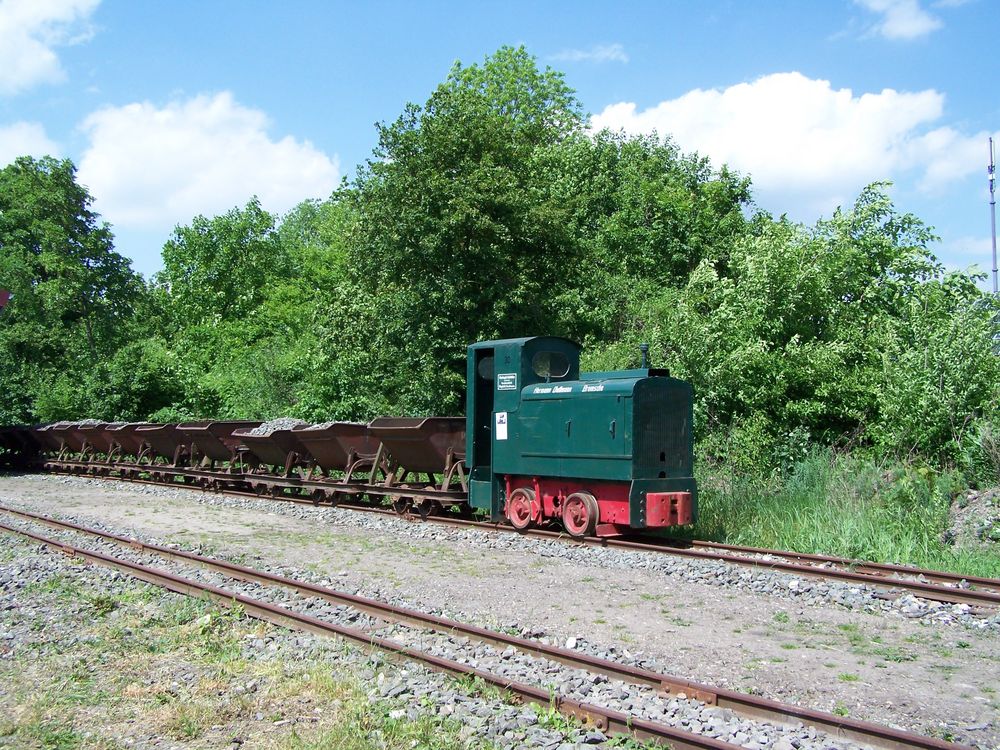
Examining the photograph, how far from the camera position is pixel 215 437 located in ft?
67.7

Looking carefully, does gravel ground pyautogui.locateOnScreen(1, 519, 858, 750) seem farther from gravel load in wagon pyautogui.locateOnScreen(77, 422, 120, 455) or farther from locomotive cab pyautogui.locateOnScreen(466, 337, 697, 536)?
gravel load in wagon pyautogui.locateOnScreen(77, 422, 120, 455)

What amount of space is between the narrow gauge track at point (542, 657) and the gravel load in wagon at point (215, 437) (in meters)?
10.0

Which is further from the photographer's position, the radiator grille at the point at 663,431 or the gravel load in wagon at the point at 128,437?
the gravel load in wagon at the point at 128,437

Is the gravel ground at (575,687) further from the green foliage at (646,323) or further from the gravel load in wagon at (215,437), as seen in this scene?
the gravel load in wagon at (215,437)

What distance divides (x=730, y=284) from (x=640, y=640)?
42.1ft

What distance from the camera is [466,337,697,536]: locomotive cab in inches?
439

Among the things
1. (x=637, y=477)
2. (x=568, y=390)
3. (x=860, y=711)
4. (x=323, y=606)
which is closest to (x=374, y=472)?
(x=568, y=390)

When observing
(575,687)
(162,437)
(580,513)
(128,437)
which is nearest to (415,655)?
(575,687)

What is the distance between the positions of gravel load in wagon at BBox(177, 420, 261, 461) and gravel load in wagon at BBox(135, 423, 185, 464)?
441mm

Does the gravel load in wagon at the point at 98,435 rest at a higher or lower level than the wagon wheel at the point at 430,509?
higher

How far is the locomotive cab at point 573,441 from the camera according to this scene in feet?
36.6

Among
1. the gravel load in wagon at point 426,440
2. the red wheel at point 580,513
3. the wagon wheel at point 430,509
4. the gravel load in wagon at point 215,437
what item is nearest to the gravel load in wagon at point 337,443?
the gravel load in wagon at point 426,440

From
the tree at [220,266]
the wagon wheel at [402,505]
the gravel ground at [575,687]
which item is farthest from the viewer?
the tree at [220,266]

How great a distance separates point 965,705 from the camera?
551 centimetres
